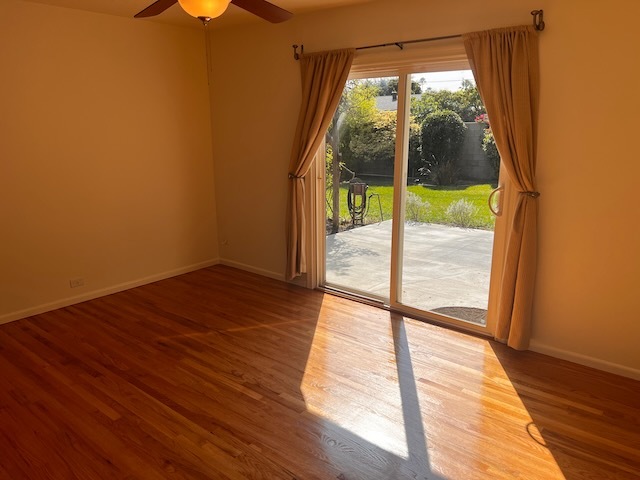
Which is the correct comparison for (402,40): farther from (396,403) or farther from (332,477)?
(332,477)

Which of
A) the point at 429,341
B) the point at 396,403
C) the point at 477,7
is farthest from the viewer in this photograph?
the point at 429,341

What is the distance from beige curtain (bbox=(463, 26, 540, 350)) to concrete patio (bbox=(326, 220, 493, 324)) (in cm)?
35

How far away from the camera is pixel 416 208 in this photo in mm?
3805

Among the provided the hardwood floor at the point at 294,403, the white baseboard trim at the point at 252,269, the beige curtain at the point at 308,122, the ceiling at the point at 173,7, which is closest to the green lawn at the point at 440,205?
the beige curtain at the point at 308,122

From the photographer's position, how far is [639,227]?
279 centimetres

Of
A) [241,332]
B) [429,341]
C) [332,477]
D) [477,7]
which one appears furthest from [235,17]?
[332,477]

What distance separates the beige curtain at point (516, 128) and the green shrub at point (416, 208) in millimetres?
767

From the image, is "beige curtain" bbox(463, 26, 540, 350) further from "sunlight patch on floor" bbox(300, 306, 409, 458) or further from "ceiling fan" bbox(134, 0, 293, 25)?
"ceiling fan" bbox(134, 0, 293, 25)

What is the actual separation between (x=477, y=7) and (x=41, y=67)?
3.48m

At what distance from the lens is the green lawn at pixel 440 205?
3.46 m

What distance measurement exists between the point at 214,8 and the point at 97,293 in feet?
10.7

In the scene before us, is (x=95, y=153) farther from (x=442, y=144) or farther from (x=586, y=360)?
(x=586, y=360)

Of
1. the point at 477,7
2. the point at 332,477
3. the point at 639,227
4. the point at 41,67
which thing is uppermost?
the point at 477,7

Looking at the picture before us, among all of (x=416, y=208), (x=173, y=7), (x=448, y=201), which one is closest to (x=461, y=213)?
(x=448, y=201)
